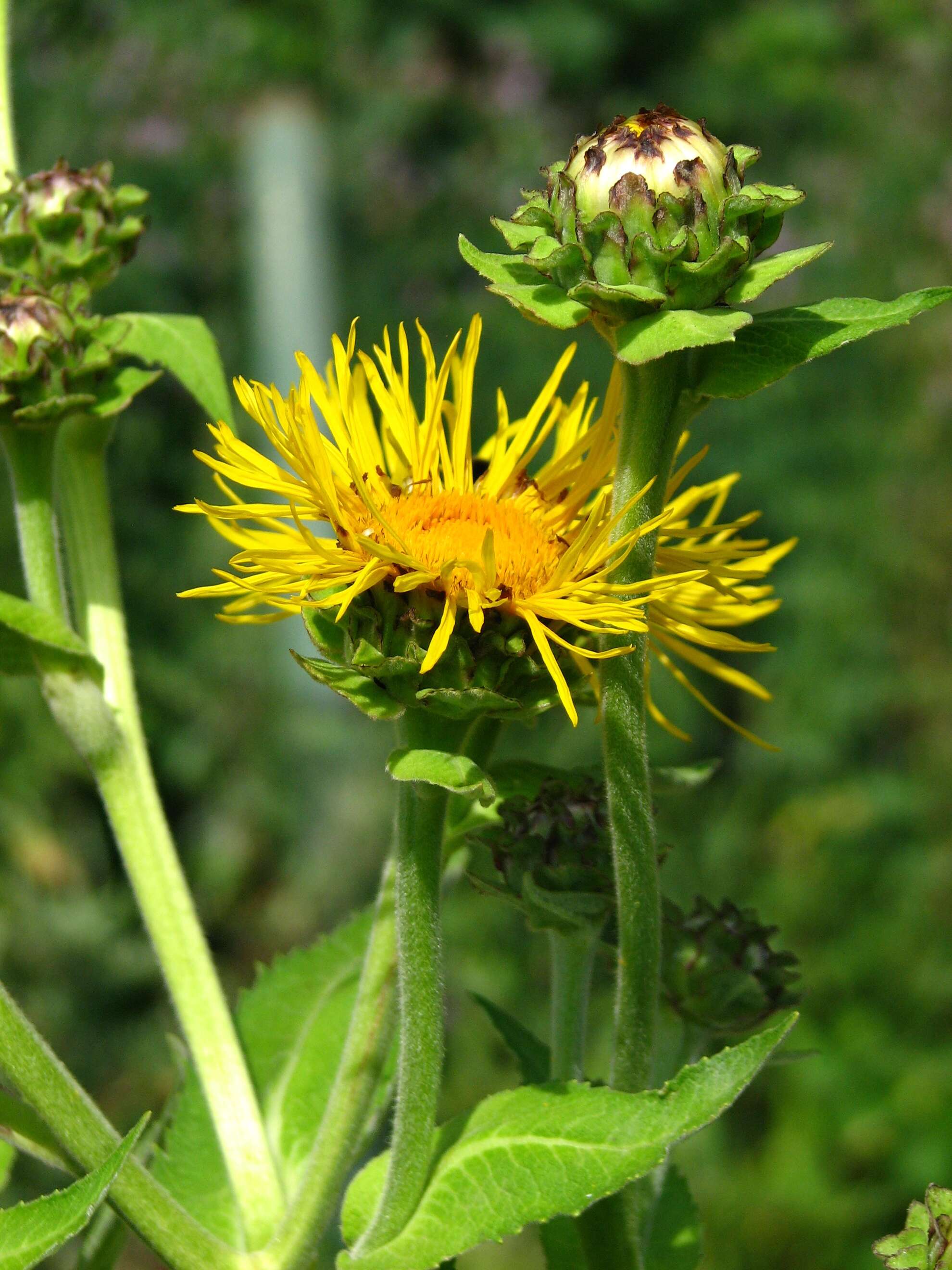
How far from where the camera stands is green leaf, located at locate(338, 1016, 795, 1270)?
0.69 meters

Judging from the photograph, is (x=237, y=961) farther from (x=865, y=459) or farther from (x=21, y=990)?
(x=865, y=459)

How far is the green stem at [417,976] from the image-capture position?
78 centimetres

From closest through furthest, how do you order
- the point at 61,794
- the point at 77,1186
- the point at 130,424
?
the point at 77,1186, the point at 61,794, the point at 130,424

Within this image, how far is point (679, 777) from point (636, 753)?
0.60ft

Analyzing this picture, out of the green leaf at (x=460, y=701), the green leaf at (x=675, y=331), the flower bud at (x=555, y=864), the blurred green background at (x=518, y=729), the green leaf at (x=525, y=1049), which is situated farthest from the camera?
the blurred green background at (x=518, y=729)

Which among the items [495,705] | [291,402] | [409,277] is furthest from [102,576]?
[409,277]

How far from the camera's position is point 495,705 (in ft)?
2.47

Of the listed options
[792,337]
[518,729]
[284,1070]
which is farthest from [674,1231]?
[518,729]

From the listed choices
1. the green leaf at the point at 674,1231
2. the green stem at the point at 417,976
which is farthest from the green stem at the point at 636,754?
the green leaf at the point at 674,1231

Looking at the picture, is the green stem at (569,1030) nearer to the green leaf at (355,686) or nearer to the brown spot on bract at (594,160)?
the green leaf at (355,686)

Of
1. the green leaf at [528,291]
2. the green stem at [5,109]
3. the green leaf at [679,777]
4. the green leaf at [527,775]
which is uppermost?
the green stem at [5,109]

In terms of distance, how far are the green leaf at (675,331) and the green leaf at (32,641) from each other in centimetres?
47

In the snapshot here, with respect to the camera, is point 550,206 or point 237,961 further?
point 237,961

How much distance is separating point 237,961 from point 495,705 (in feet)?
10.6
